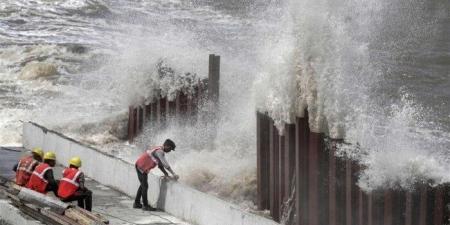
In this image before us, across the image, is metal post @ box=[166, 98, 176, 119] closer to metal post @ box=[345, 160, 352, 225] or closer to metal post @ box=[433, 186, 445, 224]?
metal post @ box=[345, 160, 352, 225]

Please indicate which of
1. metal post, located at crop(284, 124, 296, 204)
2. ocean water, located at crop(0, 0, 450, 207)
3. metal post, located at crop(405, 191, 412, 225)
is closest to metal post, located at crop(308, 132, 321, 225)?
ocean water, located at crop(0, 0, 450, 207)

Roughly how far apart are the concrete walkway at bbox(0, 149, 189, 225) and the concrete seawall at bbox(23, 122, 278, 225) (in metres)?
0.14

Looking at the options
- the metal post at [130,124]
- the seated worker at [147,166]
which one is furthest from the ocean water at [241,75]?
the seated worker at [147,166]

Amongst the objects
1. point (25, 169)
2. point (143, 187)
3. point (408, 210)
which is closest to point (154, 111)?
point (143, 187)

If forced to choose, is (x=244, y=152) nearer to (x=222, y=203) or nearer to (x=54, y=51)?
(x=222, y=203)

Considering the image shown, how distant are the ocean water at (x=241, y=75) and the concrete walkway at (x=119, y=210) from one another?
170cm

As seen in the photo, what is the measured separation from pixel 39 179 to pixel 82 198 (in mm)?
649

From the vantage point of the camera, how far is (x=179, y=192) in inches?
523

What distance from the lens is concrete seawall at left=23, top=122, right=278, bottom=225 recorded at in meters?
11.9

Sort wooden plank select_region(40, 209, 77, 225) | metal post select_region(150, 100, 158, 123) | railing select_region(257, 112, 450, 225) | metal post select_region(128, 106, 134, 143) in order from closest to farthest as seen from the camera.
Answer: railing select_region(257, 112, 450, 225) → wooden plank select_region(40, 209, 77, 225) → metal post select_region(150, 100, 158, 123) → metal post select_region(128, 106, 134, 143)

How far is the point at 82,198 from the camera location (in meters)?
12.5

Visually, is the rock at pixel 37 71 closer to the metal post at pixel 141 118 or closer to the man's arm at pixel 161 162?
the metal post at pixel 141 118

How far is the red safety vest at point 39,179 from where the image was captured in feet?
41.1

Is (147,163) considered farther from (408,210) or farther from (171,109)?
(171,109)
